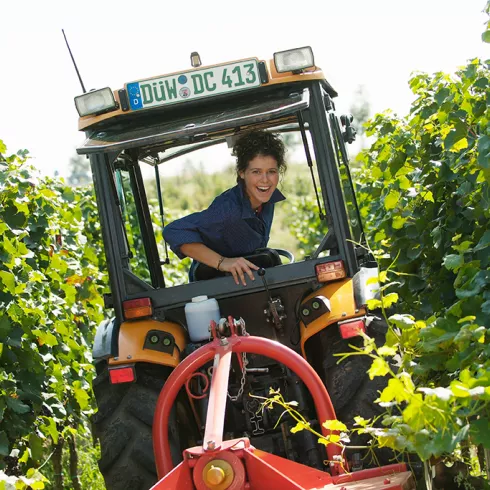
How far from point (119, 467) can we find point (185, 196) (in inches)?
1162

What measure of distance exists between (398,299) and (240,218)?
1.35m

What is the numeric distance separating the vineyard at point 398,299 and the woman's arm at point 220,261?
27.8 inches

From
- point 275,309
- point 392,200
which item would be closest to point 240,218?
point 275,309

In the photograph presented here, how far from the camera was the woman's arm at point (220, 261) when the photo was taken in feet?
16.6

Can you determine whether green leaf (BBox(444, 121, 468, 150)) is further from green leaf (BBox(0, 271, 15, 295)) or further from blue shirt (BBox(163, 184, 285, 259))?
green leaf (BBox(0, 271, 15, 295))

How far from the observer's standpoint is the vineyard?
365cm

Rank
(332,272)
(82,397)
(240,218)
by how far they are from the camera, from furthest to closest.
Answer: (82,397) < (240,218) < (332,272)

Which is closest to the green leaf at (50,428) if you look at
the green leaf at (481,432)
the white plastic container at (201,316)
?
the white plastic container at (201,316)

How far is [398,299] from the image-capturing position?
626 centimetres

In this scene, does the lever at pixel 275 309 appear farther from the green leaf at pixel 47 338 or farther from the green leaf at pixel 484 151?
the green leaf at pixel 47 338

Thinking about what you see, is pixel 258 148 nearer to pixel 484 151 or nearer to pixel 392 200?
pixel 392 200

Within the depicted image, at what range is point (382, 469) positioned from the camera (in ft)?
13.2

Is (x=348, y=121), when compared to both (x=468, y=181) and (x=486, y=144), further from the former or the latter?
(x=486, y=144)

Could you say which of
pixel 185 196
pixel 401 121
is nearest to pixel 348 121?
pixel 401 121
